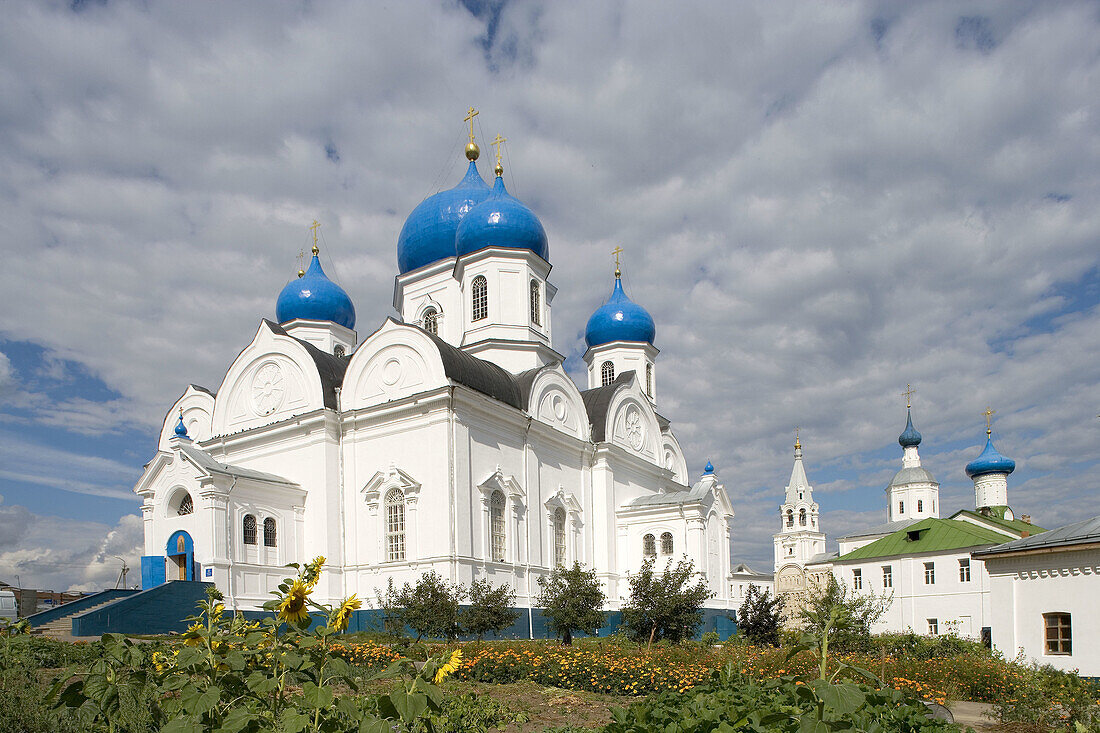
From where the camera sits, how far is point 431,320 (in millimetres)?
27906

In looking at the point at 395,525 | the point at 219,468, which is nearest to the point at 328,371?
the point at 219,468

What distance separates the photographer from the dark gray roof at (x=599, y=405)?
26328 mm

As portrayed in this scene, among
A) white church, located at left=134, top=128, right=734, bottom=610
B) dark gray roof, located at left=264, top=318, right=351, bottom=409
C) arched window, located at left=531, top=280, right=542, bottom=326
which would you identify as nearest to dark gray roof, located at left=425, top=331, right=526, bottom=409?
white church, located at left=134, top=128, right=734, bottom=610

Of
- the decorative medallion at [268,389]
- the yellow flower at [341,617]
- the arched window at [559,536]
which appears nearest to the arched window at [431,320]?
the decorative medallion at [268,389]

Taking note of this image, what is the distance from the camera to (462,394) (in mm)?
19891

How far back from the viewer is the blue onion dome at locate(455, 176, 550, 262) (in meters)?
25.9

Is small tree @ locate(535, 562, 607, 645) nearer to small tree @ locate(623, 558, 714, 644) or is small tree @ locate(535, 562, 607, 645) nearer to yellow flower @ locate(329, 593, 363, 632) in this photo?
small tree @ locate(623, 558, 714, 644)

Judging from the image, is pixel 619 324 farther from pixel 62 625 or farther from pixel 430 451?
pixel 62 625

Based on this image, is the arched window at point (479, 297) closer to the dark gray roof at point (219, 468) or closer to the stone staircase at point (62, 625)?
the dark gray roof at point (219, 468)

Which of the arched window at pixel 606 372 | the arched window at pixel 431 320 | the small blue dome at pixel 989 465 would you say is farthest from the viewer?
the small blue dome at pixel 989 465

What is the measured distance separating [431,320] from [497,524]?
9.45 m

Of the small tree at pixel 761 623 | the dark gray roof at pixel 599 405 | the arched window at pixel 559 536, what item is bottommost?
the small tree at pixel 761 623

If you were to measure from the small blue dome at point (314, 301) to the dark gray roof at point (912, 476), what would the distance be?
146ft

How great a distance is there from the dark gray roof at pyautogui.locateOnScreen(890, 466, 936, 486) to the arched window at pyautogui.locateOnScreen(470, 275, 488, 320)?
42.7 metres
